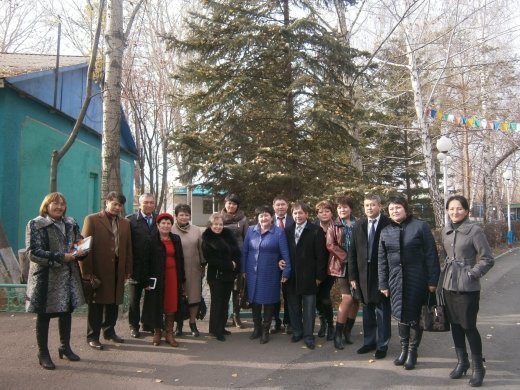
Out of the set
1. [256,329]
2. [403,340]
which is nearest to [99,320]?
Answer: [256,329]

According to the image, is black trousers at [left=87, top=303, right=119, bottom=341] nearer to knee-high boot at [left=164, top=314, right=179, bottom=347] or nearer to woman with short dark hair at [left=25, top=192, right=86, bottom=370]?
woman with short dark hair at [left=25, top=192, right=86, bottom=370]

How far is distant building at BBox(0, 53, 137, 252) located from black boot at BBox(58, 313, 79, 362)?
5.98 m

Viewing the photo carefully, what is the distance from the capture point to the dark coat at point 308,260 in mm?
5695

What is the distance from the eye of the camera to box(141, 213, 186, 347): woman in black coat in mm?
5508

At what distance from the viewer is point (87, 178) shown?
15.6 m

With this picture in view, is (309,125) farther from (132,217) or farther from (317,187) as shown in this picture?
(132,217)

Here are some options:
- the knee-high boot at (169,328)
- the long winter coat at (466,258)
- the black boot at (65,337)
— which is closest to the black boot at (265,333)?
the knee-high boot at (169,328)

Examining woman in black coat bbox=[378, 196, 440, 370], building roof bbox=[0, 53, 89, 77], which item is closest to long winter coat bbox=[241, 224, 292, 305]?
woman in black coat bbox=[378, 196, 440, 370]

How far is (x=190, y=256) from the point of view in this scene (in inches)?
236

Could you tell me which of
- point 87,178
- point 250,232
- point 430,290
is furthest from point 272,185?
point 87,178

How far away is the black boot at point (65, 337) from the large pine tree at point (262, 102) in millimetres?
4603

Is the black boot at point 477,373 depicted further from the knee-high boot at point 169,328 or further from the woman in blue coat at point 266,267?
the knee-high boot at point 169,328

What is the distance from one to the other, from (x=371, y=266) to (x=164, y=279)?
8.15 feet

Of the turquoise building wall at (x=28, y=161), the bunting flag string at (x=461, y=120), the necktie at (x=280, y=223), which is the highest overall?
the bunting flag string at (x=461, y=120)
